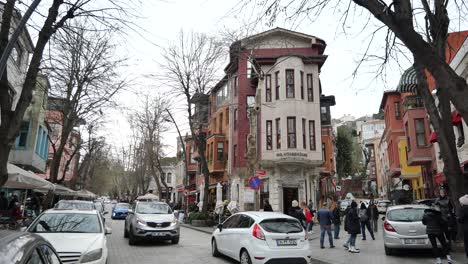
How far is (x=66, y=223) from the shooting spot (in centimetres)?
891

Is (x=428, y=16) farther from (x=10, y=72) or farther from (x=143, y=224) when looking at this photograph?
(x=10, y=72)

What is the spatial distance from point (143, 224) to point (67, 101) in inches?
463

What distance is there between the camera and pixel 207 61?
86.2ft

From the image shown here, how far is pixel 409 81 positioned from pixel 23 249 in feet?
103

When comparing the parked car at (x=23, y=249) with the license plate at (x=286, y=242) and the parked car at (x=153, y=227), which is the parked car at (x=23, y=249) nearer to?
the license plate at (x=286, y=242)

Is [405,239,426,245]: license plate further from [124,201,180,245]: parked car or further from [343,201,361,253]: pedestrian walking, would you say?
[124,201,180,245]: parked car

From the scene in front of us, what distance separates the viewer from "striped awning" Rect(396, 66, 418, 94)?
27875 mm

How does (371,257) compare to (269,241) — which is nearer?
(269,241)

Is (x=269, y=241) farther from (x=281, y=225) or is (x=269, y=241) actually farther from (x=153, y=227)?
(x=153, y=227)

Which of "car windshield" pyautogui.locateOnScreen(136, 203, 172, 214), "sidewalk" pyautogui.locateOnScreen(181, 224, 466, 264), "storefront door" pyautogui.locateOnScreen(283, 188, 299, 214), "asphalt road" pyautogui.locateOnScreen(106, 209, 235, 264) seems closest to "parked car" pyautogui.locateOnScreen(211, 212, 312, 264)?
"asphalt road" pyautogui.locateOnScreen(106, 209, 235, 264)

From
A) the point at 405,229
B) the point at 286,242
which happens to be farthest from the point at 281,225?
the point at 405,229

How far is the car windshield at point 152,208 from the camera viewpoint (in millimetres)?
15281

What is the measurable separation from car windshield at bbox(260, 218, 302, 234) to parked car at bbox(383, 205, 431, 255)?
12.9 ft

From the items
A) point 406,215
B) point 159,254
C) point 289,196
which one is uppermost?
point 289,196
